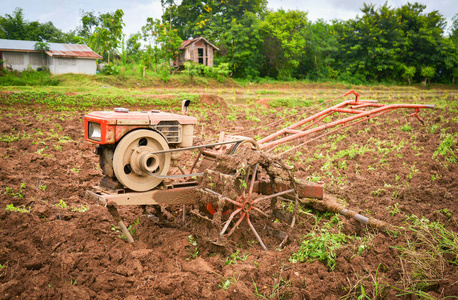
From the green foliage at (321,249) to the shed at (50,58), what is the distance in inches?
1048

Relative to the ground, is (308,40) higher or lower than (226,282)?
higher

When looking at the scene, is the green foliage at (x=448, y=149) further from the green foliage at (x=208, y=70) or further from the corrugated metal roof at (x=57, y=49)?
the corrugated metal roof at (x=57, y=49)

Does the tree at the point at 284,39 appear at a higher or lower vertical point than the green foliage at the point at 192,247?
higher

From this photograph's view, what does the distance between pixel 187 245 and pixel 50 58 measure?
27.9m

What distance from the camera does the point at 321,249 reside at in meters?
4.45

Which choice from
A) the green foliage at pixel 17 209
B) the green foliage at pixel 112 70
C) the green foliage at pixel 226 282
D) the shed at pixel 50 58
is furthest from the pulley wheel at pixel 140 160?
the shed at pixel 50 58

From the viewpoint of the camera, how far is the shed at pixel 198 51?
32.6m

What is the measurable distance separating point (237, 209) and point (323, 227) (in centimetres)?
148

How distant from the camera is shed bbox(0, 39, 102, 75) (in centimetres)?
2695

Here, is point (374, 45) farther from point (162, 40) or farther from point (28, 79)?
point (28, 79)

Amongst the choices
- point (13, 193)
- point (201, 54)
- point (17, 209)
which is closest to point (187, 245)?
point (17, 209)

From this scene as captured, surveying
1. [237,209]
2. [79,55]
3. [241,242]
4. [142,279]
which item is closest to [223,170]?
[237,209]

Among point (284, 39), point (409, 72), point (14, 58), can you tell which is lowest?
point (14, 58)

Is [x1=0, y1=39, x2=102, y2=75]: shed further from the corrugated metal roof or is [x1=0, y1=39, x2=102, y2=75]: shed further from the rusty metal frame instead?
the rusty metal frame
